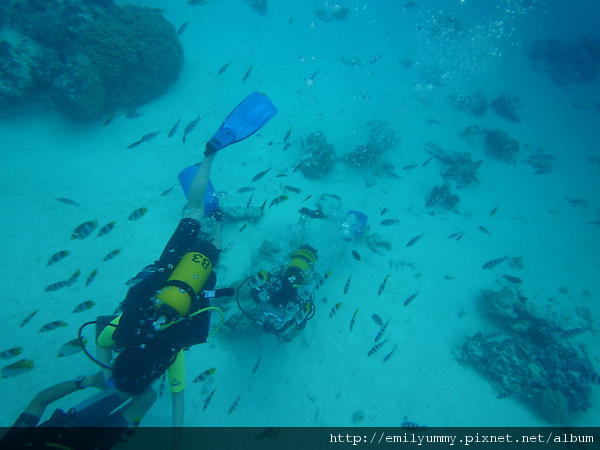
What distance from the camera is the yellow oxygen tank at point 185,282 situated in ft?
11.1

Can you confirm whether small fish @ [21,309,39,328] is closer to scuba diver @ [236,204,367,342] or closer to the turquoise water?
the turquoise water

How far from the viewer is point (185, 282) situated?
364 cm

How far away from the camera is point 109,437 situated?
2783 millimetres

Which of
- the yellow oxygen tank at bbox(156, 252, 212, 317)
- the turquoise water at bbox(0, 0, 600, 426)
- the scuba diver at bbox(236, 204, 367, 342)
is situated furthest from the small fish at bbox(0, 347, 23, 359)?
the scuba diver at bbox(236, 204, 367, 342)

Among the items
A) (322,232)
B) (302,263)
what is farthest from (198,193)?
(322,232)

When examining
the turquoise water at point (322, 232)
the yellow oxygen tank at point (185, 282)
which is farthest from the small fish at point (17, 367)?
the yellow oxygen tank at point (185, 282)

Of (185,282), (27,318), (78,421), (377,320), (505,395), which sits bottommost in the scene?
(505,395)

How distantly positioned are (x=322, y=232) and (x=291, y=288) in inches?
157

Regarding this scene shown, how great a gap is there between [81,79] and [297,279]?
987 centimetres

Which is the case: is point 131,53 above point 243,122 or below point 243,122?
above

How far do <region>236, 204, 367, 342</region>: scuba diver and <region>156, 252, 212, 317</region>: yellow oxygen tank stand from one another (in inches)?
29.7

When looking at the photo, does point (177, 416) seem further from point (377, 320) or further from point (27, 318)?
point (377, 320)

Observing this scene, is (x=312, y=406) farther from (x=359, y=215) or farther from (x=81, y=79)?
(x=81, y=79)

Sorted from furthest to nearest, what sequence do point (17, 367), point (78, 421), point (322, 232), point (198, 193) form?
point (322, 232), point (198, 193), point (17, 367), point (78, 421)
